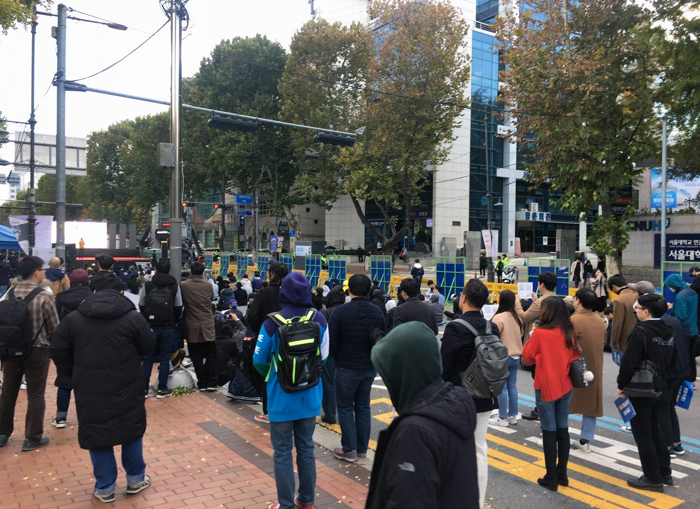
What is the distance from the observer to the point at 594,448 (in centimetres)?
629

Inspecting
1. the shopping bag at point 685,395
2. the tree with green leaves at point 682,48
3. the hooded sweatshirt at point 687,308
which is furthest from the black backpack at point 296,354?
the tree with green leaves at point 682,48

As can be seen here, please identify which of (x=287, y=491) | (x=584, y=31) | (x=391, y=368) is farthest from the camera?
(x=584, y=31)

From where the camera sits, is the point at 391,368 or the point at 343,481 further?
the point at 343,481

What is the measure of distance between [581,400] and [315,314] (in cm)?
316

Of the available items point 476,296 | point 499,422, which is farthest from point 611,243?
point 476,296

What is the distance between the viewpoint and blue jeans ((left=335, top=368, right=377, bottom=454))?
18.0 ft

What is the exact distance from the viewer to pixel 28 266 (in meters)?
5.85

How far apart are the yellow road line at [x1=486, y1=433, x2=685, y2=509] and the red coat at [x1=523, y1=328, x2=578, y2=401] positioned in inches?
40.7

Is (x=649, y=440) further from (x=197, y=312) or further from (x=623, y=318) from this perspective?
(x=197, y=312)

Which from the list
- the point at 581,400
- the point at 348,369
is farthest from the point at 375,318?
the point at 581,400

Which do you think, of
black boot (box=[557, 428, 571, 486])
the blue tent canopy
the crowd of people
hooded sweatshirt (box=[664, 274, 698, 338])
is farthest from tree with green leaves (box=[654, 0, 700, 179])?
the blue tent canopy

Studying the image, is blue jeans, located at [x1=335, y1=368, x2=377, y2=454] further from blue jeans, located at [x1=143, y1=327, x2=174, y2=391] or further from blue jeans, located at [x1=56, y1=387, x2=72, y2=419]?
blue jeans, located at [x1=56, y1=387, x2=72, y2=419]

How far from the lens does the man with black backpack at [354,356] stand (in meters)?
5.48

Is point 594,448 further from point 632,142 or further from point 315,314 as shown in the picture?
point 632,142
